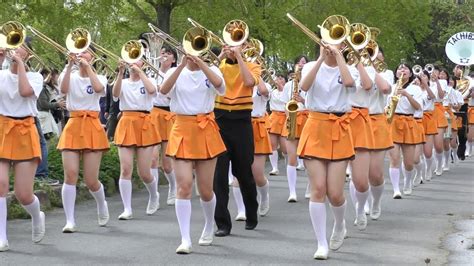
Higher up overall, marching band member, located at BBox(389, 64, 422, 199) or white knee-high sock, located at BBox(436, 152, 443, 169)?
marching band member, located at BBox(389, 64, 422, 199)

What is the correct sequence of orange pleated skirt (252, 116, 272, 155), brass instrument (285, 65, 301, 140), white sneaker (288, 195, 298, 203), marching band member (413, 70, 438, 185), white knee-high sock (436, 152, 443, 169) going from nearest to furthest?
1. orange pleated skirt (252, 116, 272, 155)
2. brass instrument (285, 65, 301, 140)
3. white sneaker (288, 195, 298, 203)
4. marching band member (413, 70, 438, 185)
5. white knee-high sock (436, 152, 443, 169)

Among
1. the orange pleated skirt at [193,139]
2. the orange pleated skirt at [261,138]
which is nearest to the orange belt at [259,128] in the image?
the orange pleated skirt at [261,138]

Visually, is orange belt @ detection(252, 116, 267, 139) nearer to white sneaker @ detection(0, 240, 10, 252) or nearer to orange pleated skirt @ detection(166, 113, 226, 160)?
orange pleated skirt @ detection(166, 113, 226, 160)

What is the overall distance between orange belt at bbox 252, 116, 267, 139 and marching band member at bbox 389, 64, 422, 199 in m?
2.21

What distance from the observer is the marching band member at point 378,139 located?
1047 centimetres

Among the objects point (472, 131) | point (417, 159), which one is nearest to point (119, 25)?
point (472, 131)

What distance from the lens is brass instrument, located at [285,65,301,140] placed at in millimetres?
12203

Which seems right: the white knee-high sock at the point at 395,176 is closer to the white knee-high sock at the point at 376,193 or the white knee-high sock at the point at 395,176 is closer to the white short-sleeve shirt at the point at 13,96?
the white knee-high sock at the point at 376,193

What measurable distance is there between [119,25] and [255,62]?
12.8 meters

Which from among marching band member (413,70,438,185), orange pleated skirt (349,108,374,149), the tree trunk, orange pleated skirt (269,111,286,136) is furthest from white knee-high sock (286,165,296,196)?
the tree trunk

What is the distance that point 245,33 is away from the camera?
934 centimetres

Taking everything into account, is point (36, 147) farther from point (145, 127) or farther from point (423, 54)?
point (423, 54)

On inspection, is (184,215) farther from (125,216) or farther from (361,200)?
(125,216)

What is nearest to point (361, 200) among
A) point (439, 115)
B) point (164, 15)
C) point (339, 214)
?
point (339, 214)
